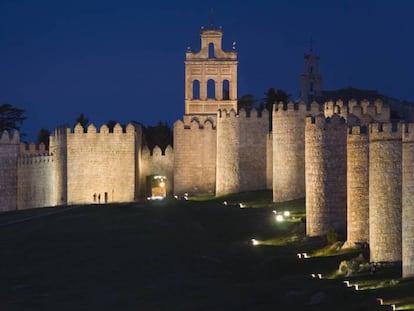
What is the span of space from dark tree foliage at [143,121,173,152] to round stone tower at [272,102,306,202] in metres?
31.4

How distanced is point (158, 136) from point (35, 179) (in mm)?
23601

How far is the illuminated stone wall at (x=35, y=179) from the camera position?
7481 centimetres

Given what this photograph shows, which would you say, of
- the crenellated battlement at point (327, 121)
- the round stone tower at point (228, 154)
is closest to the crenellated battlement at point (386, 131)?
the crenellated battlement at point (327, 121)

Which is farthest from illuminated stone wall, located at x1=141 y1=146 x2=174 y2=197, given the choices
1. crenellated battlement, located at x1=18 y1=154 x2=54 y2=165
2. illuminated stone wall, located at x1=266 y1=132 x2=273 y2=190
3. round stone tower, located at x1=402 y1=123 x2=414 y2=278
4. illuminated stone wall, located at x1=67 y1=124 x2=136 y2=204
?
round stone tower, located at x1=402 y1=123 x2=414 y2=278

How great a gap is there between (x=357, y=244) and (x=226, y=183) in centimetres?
2237

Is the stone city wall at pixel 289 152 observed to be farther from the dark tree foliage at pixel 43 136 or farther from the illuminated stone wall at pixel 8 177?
the dark tree foliage at pixel 43 136

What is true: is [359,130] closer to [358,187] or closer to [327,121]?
[358,187]

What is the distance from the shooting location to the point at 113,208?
207 feet

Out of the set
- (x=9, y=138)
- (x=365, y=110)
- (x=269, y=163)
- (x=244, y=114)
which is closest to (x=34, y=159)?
(x=9, y=138)

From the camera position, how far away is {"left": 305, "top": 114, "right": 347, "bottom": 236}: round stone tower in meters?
49.7

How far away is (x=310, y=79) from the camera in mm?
92250

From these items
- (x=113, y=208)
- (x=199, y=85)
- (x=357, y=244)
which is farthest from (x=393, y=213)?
(x=199, y=85)

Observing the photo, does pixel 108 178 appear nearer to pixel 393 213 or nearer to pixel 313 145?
pixel 313 145

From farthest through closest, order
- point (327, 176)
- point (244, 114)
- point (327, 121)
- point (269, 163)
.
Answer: point (244, 114)
point (269, 163)
point (327, 121)
point (327, 176)
